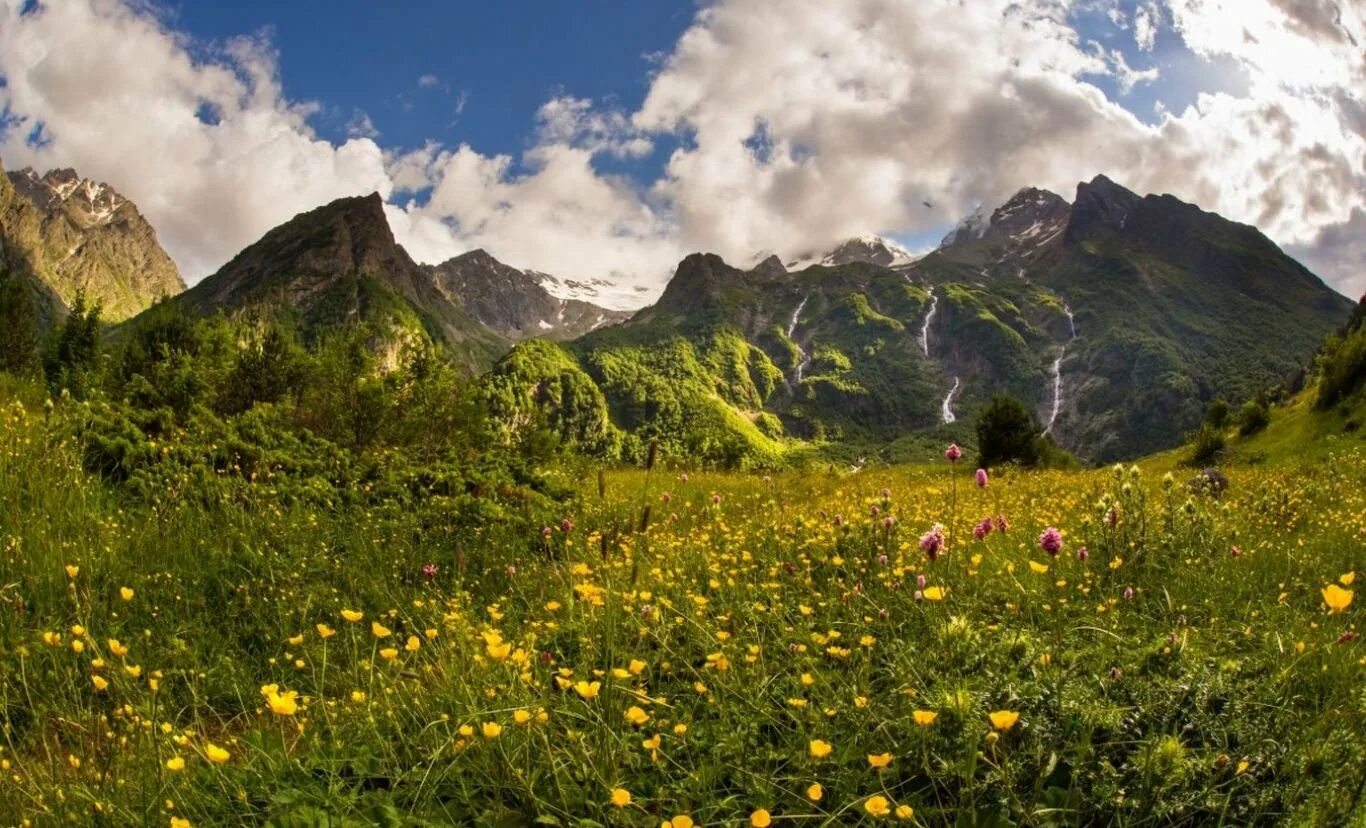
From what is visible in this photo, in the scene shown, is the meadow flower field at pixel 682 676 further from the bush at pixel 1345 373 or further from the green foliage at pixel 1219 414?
the green foliage at pixel 1219 414

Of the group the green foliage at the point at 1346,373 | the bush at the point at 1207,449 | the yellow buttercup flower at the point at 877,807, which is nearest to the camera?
the yellow buttercup flower at the point at 877,807

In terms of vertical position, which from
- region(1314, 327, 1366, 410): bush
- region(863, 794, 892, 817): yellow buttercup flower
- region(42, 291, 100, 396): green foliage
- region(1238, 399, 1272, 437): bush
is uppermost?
region(42, 291, 100, 396): green foliage

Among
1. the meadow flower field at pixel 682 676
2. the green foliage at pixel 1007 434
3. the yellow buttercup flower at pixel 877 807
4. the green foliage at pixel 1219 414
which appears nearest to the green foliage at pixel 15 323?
the meadow flower field at pixel 682 676

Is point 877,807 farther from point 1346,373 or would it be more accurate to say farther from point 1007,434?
point 1346,373

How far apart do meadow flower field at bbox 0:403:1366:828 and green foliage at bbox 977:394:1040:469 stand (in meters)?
38.6

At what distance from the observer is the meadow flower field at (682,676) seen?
253cm

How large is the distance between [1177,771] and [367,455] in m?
10.0

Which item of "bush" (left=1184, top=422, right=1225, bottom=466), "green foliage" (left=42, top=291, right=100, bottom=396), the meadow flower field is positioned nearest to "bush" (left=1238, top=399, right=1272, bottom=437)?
"bush" (left=1184, top=422, right=1225, bottom=466)

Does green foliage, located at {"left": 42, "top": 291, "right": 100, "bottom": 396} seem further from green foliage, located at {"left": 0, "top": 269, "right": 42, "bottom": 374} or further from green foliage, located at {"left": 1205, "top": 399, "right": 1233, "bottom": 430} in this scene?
green foliage, located at {"left": 1205, "top": 399, "right": 1233, "bottom": 430}

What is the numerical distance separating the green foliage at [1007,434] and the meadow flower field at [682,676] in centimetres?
3861

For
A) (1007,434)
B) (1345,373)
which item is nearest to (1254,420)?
(1345,373)

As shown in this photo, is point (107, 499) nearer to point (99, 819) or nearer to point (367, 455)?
point (367, 455)

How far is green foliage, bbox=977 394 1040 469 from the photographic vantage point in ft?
145

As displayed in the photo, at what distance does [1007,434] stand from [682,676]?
45.1 m
